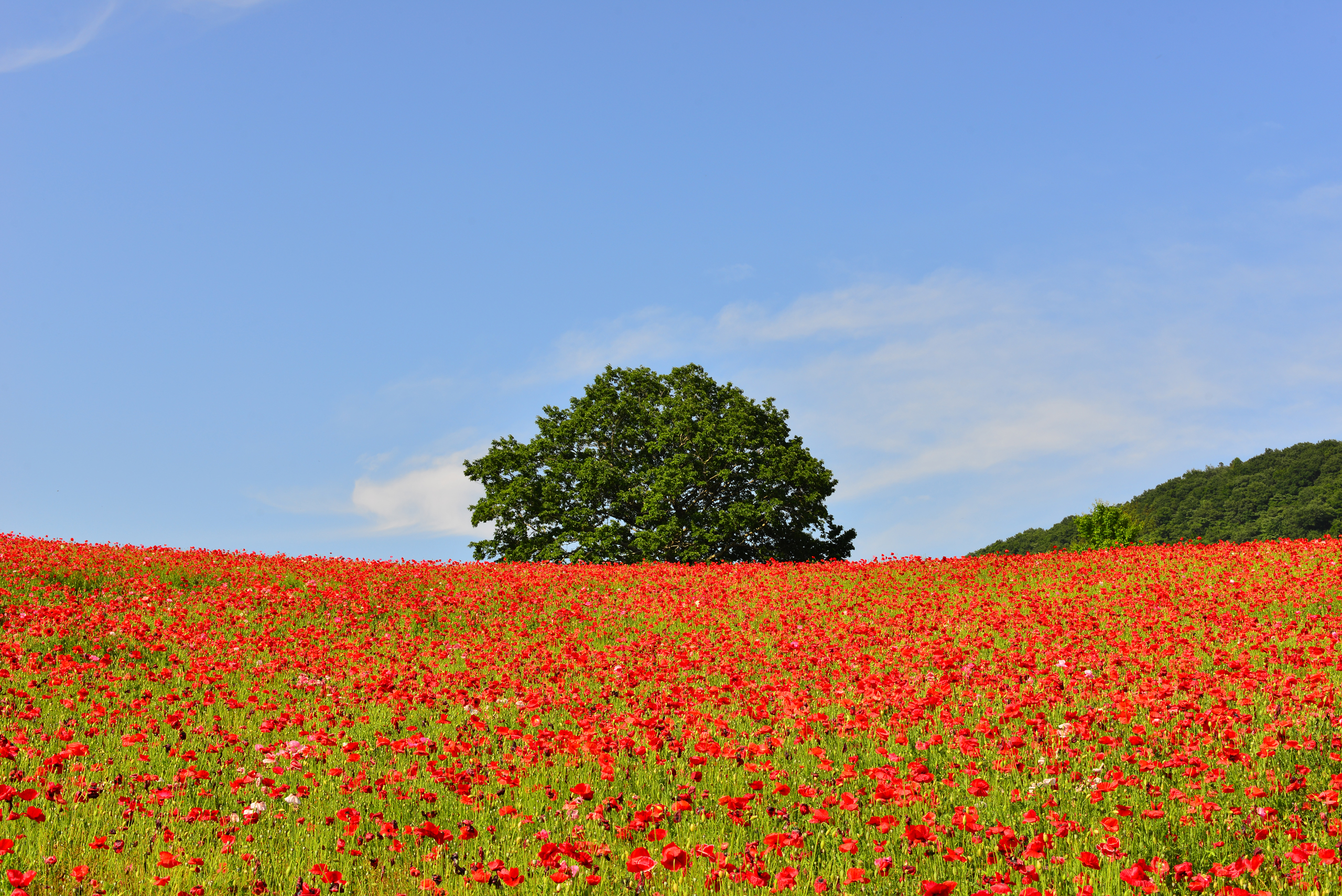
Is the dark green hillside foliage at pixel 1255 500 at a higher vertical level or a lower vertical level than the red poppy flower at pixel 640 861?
higher

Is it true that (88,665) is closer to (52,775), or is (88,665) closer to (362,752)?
(52,775)

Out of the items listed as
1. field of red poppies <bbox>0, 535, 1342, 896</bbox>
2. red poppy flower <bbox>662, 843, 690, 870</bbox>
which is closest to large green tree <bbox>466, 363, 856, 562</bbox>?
field of red poppies <bbox>0, 535, 1342, 896</bbox>

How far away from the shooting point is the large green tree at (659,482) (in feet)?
106

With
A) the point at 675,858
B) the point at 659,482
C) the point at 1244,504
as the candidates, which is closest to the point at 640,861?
the point at 675,858

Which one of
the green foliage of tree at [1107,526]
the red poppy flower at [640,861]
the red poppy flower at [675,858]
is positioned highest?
the green foliage of tree at [1107,526]

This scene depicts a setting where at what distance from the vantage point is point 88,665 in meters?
10.8

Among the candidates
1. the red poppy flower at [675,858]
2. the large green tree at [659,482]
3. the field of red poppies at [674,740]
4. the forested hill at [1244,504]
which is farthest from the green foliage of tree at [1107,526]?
the red poppy flower at [675,858]

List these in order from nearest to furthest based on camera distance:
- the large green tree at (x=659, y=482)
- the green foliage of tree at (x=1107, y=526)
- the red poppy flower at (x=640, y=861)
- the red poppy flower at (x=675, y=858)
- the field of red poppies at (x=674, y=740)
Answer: the red poppy flower at (x=640, y=861) < the red poppy flower at (x=675, y=858) < the field of red poppies at (x=674, y=740) < the large green tree at (x=659, y=482) < the green foliage of tree at (x=1107, y=526)

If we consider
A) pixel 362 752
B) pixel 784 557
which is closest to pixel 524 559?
pixel 784 557

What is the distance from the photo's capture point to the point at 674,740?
8617mm

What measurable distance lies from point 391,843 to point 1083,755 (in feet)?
19.2

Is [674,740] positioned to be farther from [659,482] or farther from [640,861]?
[659,482]

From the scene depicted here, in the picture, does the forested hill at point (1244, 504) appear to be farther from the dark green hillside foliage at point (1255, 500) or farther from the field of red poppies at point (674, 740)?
the field of red poppies at point (674, 740)

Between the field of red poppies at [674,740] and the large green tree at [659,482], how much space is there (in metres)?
14.3
